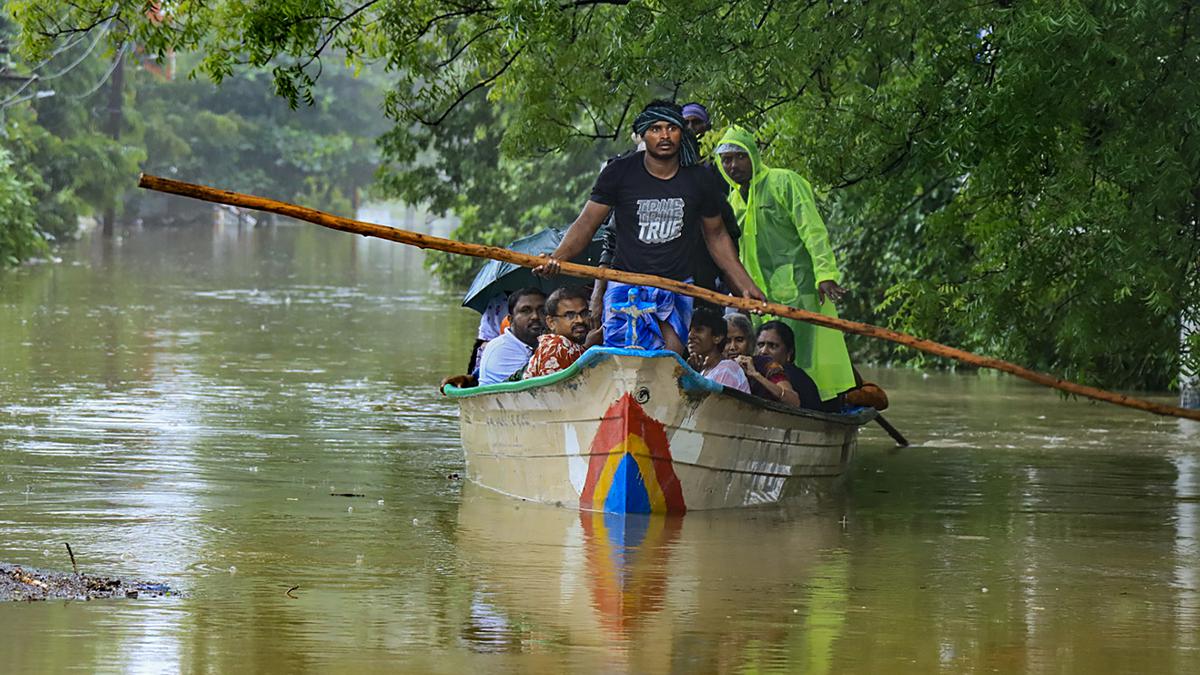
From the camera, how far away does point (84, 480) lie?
13.2m

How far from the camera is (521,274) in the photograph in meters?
14.5

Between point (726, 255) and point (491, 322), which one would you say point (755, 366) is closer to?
point (726, 255)

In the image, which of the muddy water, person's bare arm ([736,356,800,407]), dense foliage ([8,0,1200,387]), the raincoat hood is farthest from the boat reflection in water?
dense foliage ([8,0,1200,387])

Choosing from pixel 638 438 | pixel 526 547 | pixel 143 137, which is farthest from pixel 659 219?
pixel 143 137

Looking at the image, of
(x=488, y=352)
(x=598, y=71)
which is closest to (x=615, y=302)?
(x=488, y=352)

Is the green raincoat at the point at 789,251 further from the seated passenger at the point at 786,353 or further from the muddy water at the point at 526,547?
the muddy water at the point at 526,547

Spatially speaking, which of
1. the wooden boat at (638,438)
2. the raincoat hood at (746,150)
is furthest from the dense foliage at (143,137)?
the wooden boat at (638,438)

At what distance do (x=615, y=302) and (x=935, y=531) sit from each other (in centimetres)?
225

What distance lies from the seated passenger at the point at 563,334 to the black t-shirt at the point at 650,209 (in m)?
0.60

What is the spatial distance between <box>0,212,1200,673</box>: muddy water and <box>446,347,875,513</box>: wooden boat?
0.24 meters

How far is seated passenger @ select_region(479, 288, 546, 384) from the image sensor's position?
43.2ft

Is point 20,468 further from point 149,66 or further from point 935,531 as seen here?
point 149,66

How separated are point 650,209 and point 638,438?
136cm

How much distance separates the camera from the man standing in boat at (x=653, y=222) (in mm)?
12031
